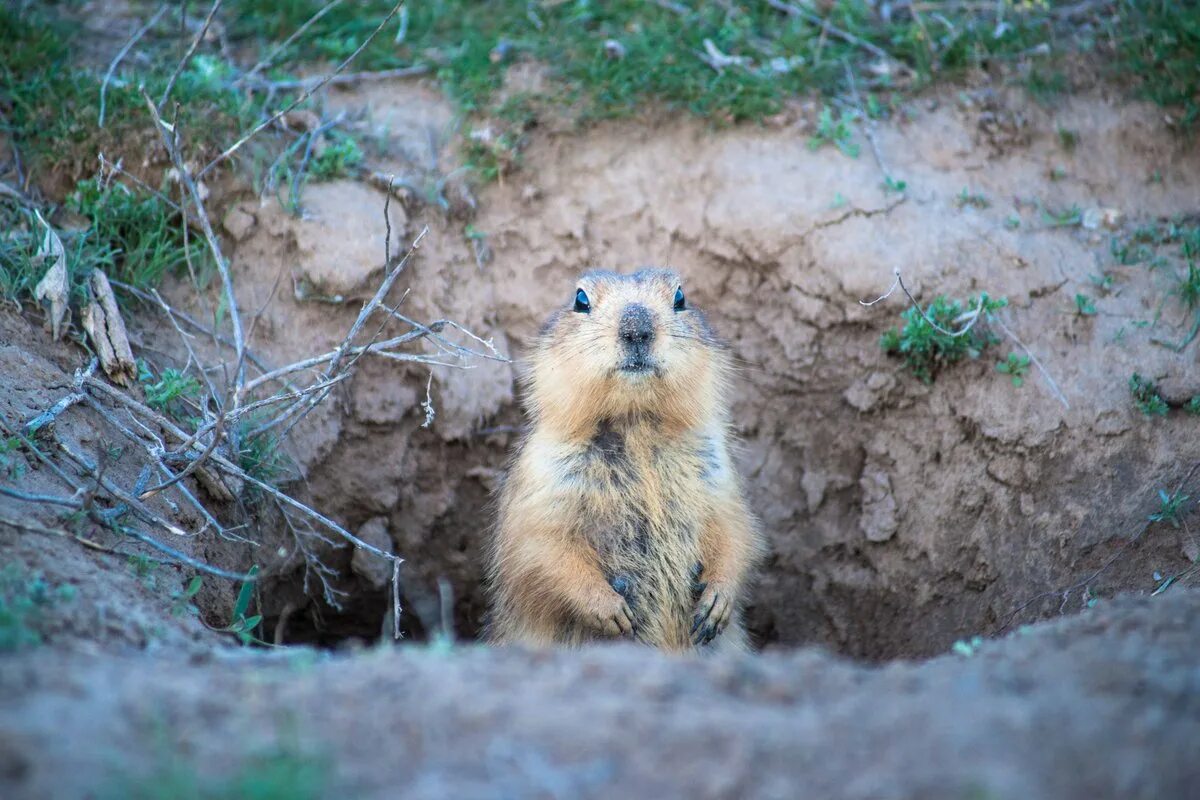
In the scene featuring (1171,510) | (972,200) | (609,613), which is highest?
(972,200)

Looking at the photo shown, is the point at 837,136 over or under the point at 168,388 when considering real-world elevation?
under

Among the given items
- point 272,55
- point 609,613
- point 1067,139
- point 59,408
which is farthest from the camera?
point 272,55

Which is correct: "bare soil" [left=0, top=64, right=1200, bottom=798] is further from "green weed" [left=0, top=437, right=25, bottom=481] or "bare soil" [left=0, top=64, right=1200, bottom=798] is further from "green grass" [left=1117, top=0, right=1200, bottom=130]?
"green grass" [left=1117, top=0, right=1200, bottom=130]

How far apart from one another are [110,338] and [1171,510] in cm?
631

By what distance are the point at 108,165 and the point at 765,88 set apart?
4638 mm

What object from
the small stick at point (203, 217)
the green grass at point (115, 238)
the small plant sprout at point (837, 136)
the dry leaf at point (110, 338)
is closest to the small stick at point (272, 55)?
the green grass at point (115, 238)

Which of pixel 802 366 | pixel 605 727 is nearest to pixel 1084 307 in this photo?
pixel 802 366

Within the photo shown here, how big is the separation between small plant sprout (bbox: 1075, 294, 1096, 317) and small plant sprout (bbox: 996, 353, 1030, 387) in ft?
1.53

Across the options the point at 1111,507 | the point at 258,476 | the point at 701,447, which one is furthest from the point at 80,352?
the point at 1111,507

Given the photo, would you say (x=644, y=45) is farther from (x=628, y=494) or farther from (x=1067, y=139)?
(x=628, y=494)

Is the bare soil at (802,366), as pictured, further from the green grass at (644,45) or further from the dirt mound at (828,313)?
the green grass at (644,45)

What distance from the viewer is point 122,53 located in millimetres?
7652

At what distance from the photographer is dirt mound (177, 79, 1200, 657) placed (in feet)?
23.0

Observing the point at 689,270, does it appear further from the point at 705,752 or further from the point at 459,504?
the point at 705,752
